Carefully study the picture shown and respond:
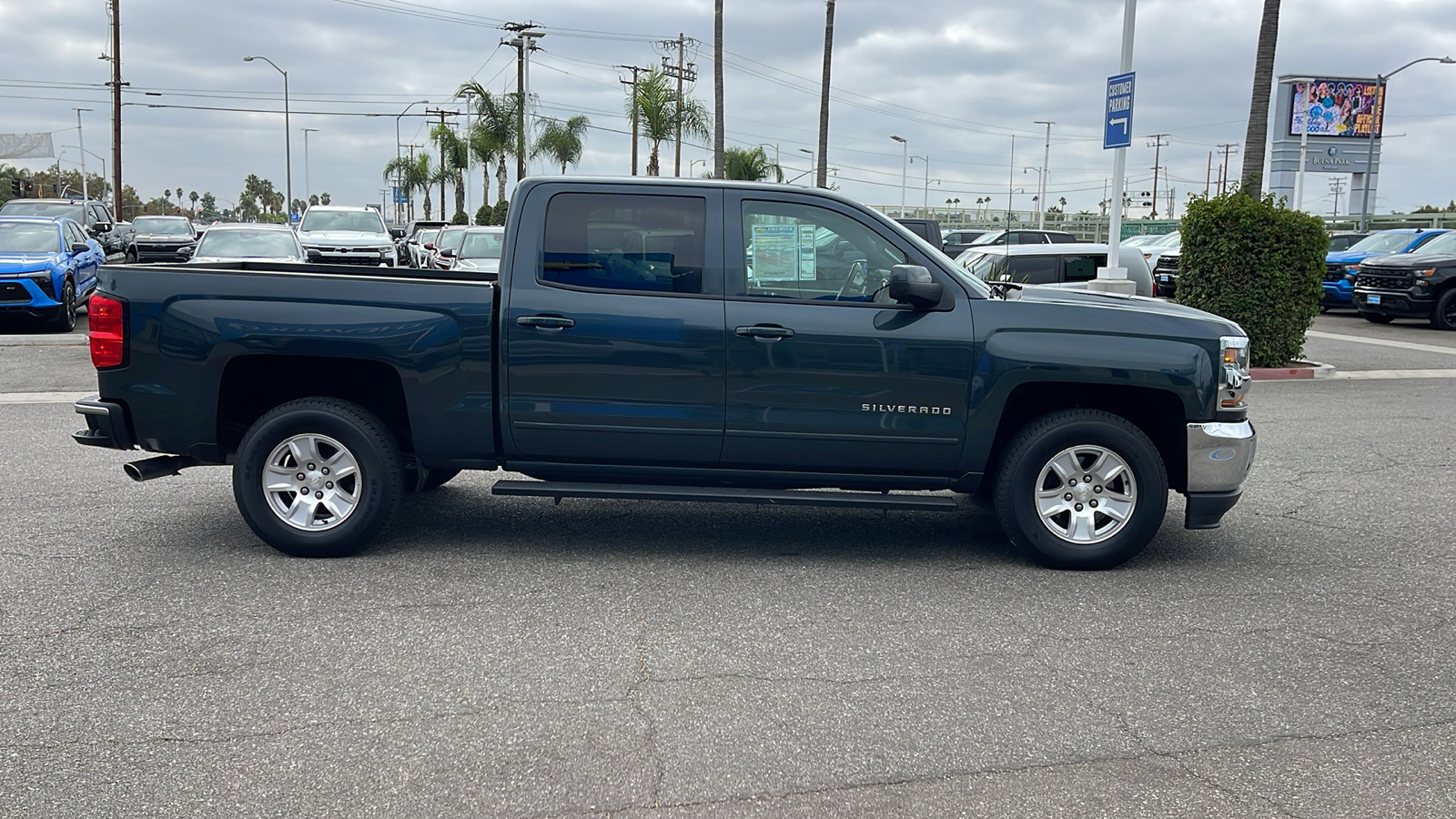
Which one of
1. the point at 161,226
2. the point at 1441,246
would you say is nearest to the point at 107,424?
the point at 1441,246

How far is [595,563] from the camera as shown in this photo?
594 cm

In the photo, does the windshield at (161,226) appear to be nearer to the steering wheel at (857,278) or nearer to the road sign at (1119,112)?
the road sign at (1119,112)

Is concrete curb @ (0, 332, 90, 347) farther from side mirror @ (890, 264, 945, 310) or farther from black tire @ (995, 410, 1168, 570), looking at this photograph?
black tire @ (995, 410, 1168, 570)

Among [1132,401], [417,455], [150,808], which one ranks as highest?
[1132,401]

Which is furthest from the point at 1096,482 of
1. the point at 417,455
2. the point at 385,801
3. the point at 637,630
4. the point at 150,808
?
the point at 150,808

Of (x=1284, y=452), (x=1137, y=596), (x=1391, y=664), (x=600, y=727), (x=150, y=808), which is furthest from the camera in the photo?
(x=1284, y=452)

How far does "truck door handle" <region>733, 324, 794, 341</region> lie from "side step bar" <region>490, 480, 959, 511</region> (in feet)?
2.59

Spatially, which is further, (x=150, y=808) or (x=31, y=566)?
(x=31, y=566)

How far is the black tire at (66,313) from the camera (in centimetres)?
1723

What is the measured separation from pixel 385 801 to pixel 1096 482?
3.83 meters

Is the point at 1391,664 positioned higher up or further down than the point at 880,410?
further down

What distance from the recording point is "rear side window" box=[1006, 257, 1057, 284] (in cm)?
1445

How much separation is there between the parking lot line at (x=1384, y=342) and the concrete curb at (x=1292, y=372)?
11.6ft

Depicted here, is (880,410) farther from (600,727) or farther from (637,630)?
(600,727)
